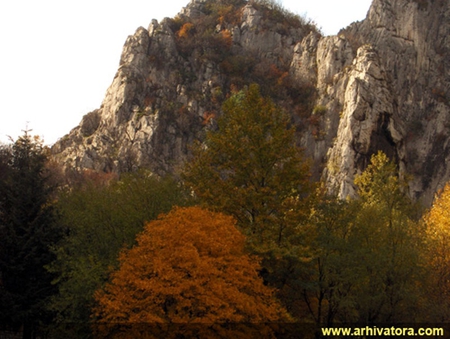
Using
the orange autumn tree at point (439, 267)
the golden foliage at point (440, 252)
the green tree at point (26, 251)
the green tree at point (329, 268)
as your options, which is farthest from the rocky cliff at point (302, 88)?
the green tree at point (26, 251)

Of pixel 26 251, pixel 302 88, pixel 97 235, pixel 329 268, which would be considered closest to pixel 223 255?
pixel 329 268

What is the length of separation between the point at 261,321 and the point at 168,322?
369 cm

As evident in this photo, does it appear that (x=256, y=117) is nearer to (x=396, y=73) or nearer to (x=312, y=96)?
(x=312, y=96)

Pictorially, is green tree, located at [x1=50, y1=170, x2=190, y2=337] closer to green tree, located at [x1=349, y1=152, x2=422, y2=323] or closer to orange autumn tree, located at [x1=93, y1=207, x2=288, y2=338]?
orange autumn tree, located at [x1=93, y1=207, x2=288, y2=338]

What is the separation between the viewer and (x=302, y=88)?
83.8 meters

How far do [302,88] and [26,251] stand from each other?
61777 millimetres

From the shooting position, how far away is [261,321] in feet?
69.2

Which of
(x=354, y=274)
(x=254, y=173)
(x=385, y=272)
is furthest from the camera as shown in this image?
(x=254, y=173)

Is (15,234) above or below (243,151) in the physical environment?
below

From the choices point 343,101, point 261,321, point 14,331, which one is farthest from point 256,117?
point 343,101

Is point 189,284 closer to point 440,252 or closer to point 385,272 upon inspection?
point 385,272

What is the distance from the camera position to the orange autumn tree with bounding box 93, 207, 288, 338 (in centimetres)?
2020

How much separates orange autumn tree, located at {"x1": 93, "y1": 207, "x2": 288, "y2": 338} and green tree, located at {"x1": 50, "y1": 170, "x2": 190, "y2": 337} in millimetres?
2623

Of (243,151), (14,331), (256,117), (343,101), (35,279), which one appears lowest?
(14,331)
